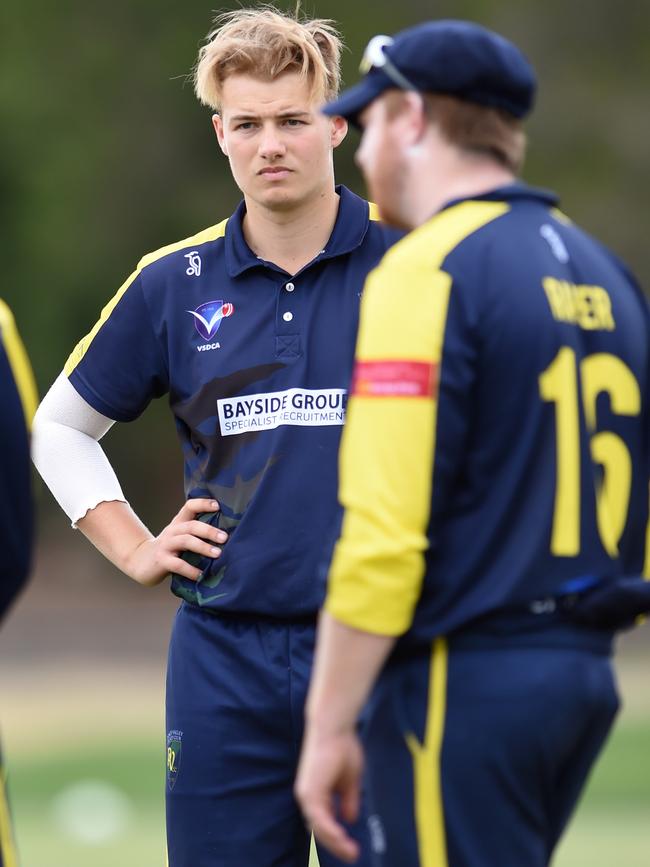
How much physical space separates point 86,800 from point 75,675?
6873 mm

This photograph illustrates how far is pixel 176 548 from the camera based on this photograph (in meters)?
3.70

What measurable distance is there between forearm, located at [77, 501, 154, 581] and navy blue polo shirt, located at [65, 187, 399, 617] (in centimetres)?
25

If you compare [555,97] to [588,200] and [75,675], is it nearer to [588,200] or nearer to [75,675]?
[588,200]

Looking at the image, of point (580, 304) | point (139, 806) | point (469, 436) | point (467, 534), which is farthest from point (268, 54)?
point (139, 806)

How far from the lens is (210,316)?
3.72 metres

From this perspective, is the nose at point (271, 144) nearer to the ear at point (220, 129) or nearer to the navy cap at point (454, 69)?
the ear at point (220, 129)

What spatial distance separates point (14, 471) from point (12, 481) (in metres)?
0.02

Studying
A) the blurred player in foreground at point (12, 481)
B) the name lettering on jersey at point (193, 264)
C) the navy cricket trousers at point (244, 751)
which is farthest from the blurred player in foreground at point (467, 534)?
the name lettering on jersey at point (193, 264)

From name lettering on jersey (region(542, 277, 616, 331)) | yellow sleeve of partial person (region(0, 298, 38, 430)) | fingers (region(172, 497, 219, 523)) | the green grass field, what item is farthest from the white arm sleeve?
the green grass field

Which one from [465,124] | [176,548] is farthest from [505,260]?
[176,548]

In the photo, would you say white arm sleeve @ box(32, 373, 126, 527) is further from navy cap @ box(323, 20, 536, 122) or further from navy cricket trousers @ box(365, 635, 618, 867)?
navy cricket trousers @ box(365, 635, 618, 867)

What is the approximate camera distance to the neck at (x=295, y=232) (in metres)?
3.76

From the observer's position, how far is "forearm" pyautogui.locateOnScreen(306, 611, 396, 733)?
8.43 feet

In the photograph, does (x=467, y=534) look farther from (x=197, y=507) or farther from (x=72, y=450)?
(x=72, y=450)
